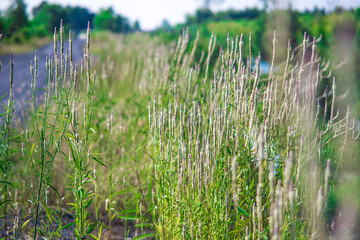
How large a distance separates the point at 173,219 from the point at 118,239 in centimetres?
91

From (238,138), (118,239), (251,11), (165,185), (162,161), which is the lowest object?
(118,239)

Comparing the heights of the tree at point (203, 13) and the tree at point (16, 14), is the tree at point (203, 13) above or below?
above

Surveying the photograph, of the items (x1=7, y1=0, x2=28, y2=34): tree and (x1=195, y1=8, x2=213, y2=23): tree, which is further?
(x1=195, y1=8, x2=213, y2=23): tree

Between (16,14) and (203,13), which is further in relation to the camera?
(203,13)

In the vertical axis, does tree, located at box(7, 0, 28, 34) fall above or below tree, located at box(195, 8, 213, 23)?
below

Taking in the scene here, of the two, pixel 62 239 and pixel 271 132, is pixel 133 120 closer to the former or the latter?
pixel 62 239

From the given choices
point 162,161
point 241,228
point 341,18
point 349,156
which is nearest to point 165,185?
point 162,161

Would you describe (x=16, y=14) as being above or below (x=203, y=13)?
below

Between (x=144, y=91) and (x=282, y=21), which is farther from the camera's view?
(x=144, y=91)

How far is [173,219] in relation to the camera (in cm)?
195

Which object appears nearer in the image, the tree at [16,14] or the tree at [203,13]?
the tree at [16,14]

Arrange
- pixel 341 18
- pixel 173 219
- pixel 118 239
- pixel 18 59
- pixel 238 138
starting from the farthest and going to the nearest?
pixel 18 59 < pixel 118 239 < pixel 341 18 < pixel 173 219 < pixel 238 138

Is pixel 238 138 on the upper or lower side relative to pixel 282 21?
lower

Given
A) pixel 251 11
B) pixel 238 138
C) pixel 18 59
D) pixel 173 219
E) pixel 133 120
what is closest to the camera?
pixel 238 138
